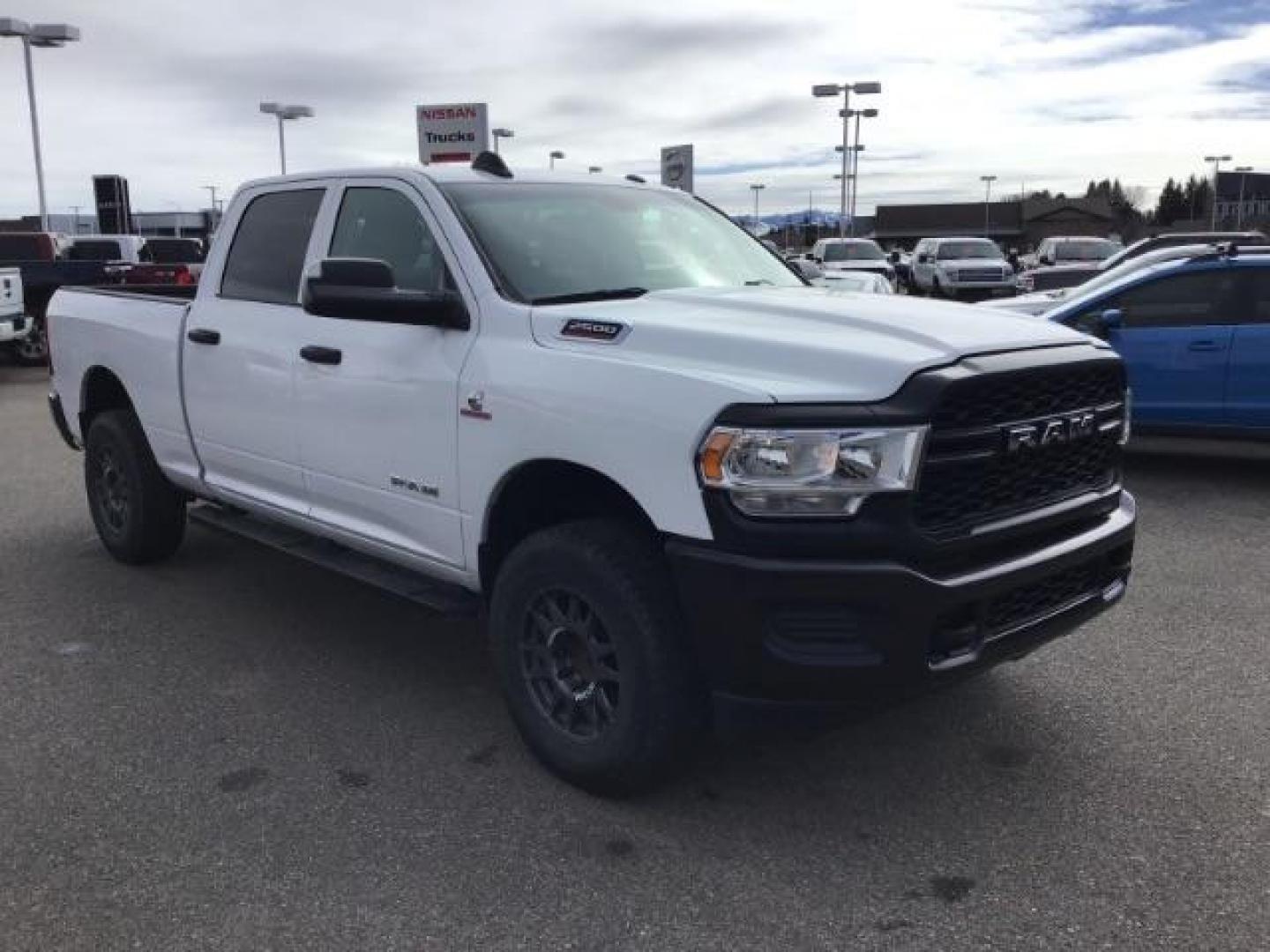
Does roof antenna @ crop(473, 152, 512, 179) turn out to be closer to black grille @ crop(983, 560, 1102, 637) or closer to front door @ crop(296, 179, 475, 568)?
front door @ crop(296, 179, 475, 568)

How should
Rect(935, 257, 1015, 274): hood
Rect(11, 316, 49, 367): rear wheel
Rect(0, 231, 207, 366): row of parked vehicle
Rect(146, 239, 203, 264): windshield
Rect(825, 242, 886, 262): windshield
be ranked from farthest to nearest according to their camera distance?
Rect(825, 242, 886, 262): windshield, Rect(935, 257, 1015, 274): hood, Rect(146, 239, 203, 264): windshield, Rect(11, 316, 49, 367): rear wheel, Rect(0, 231, 207, 366): row of parked vehicle

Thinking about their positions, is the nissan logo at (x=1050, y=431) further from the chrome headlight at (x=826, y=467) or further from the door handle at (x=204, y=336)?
the door handle at (x=204, y=336)

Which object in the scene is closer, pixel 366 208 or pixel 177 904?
pixel 177 904

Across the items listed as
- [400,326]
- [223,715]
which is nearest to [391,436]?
[400,326]

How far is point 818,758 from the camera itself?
3965mm

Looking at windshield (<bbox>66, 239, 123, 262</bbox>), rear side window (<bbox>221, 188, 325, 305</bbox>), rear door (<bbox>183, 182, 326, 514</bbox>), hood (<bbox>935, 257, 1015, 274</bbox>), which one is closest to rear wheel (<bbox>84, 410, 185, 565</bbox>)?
rear door (<bbox>183, 182, 326, 514</bbox>)

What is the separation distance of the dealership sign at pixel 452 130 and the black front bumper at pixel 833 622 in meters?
16.0

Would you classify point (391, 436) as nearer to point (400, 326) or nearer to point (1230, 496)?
point (400, 326)

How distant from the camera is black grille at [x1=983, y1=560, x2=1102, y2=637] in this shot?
331 centimetres

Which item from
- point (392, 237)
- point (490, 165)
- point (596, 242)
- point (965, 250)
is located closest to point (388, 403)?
point (392, 237)

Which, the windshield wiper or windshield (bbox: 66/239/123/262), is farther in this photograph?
windshield (bbox: 66/239/123/262)

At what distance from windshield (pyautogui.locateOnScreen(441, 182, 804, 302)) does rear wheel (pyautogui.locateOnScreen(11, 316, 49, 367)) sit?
46.8 feet

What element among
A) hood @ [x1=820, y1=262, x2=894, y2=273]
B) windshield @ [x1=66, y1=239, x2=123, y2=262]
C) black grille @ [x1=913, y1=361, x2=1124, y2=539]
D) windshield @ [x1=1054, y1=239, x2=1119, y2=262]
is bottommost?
black grille @ [x1=913, y1=361, x2=1124, y2=539]

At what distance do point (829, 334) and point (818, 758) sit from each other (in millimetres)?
1474
